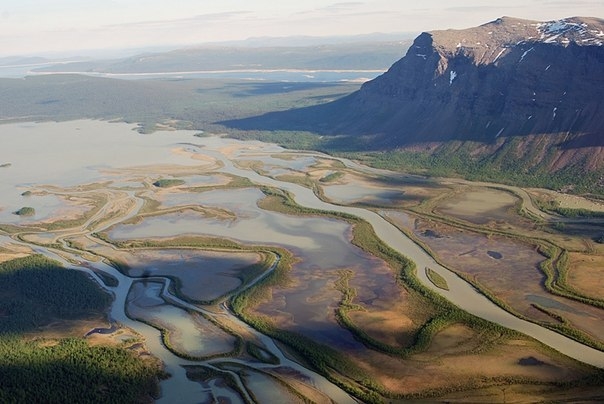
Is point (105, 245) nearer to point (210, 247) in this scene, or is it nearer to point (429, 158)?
point (210, 247)

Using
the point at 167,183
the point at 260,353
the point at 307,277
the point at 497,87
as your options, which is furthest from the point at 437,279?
the point at 497,87

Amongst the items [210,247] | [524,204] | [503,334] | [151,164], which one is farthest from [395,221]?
[151,164]

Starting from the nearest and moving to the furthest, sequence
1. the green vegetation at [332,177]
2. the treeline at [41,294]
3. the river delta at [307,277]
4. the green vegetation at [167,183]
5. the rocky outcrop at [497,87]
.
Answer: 1. the river delta at [307,277]
2. the treeline at [41,294]
3. the rocky outcrop at [497,87]
4. the green vegetation at [167,183]
5. the green vegetation at [332,177]

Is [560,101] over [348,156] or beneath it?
over

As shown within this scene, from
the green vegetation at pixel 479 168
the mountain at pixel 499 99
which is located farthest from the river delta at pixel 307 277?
the mountain at pixel 499 99

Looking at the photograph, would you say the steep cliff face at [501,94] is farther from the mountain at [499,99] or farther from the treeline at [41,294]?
the treeline at [41,294]

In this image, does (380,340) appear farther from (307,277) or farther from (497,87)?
(497,87)
